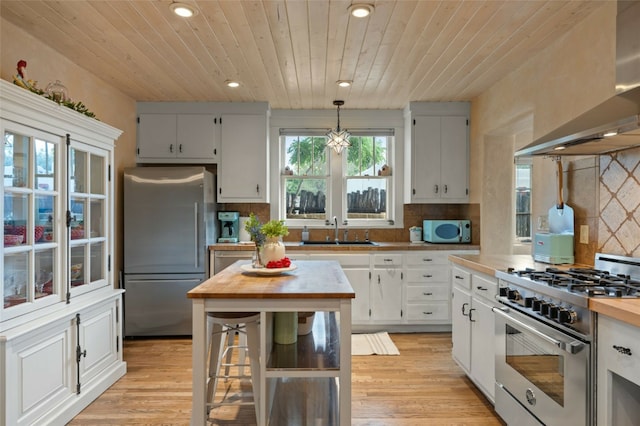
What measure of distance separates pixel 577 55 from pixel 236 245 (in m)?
3.26

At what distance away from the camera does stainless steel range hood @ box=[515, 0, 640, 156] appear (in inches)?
68.0

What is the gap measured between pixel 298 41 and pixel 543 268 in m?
2.21

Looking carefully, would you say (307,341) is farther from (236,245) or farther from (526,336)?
(236,245)

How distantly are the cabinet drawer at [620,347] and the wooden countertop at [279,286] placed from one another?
3.35 ft

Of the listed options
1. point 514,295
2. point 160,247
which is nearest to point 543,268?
point 514,295

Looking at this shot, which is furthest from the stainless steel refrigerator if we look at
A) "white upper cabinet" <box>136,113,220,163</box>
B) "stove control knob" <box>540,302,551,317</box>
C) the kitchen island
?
"stove control knob" <box>540,302,551,317</box>

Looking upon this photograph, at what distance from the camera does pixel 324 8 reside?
238 cm

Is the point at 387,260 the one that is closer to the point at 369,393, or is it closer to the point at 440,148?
the point at 440,148

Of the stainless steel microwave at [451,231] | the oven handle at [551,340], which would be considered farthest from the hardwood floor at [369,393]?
the stainless steel microwave at [451,231]

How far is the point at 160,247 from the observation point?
4.04 metres

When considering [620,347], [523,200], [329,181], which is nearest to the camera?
[620,347]

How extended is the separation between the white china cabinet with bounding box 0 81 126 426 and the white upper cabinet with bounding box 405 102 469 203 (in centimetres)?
299

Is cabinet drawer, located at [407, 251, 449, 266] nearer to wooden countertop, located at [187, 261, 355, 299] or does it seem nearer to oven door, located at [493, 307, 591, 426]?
wooden countertop, located at [187, 261, 355, 299]

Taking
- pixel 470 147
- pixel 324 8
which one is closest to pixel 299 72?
pixel 324 8
